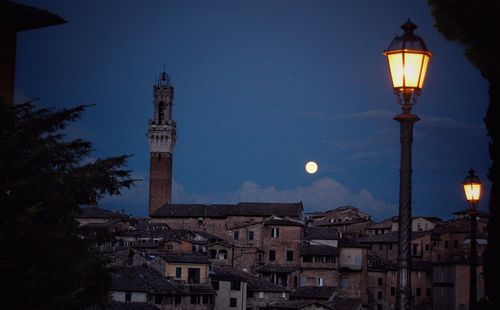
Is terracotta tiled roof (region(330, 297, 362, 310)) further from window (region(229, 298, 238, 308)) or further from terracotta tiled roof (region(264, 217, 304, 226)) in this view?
terracotta tiled roof (region(264, 217, 304, 226))

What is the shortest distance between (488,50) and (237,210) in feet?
250

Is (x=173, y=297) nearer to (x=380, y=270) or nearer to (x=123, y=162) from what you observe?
(x=380, y=270)

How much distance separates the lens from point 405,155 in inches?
290

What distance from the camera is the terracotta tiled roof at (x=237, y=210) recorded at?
272 ft

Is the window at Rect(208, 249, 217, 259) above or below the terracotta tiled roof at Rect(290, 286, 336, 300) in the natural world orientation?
above

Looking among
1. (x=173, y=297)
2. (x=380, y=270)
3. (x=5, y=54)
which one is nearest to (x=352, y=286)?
(x=380, y=270)

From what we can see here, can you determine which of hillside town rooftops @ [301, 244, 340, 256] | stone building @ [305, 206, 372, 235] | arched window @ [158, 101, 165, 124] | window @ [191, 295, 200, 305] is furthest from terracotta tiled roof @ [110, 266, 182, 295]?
arched window @ [158, 101, 165, 124]

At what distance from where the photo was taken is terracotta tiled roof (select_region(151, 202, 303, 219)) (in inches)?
3260

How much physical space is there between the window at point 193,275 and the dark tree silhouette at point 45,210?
37.6 metres

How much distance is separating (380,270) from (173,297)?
23716mm

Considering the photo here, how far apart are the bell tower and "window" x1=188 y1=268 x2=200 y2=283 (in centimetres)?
5503

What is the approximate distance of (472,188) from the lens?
42.0ft

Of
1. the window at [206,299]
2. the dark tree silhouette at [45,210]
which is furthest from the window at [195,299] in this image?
the dark tree silhouette at [45,210]

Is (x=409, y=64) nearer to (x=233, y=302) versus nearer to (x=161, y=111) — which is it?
(x=233, y=302)
